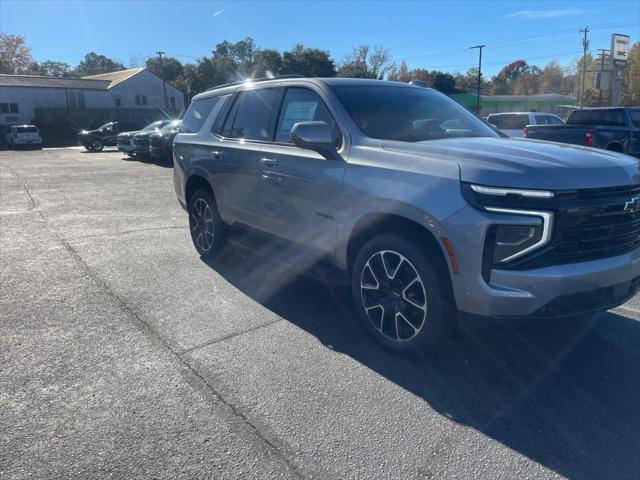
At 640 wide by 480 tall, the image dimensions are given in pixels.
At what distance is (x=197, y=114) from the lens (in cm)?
614

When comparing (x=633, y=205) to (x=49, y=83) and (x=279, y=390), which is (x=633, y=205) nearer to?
(x=279, y=390)

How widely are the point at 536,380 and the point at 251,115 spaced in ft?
11.4

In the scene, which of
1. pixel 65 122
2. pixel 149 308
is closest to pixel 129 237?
pixel 149 308

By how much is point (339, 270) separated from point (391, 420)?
1.44m

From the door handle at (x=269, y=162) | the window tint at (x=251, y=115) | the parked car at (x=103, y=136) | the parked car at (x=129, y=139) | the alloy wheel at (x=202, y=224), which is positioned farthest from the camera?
the parked car at (x=103, y=136)

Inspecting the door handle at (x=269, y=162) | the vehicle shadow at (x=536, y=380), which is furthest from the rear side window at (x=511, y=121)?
the door handle at (x=269, y=162)

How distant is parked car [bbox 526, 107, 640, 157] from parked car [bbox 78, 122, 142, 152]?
22.9m

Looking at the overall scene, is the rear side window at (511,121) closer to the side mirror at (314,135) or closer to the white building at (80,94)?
the side mirror at (314,135)

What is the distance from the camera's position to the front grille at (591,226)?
292 cm

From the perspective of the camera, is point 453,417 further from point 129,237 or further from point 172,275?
point 129,237

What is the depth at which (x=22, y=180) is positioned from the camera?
590 inches

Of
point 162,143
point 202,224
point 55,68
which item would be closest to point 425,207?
point 202,224

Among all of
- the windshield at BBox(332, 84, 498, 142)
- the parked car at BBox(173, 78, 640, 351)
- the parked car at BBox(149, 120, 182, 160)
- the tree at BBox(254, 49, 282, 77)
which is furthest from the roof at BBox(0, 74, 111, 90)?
the windshield at BBox(332, 84, 498, 142)

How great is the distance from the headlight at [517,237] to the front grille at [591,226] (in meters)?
0.05
